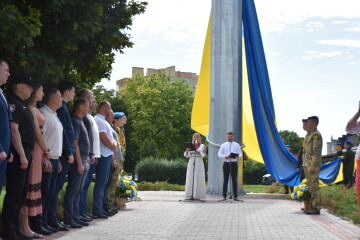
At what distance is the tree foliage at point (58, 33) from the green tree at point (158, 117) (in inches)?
1965

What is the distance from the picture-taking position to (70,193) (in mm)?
9914

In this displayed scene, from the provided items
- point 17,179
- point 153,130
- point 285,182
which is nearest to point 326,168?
point 285,182

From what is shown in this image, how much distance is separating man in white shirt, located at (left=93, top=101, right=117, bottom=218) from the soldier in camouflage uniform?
4487mm

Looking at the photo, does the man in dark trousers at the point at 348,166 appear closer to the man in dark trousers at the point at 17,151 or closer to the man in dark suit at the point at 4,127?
the man in dark trousers at the point at 17,151

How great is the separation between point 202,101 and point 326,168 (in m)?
5.22

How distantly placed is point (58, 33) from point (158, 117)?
178ft

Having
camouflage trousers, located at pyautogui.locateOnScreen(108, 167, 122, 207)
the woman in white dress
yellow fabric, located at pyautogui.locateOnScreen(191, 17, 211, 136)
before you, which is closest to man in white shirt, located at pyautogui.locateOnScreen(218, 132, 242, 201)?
the woman in white dress

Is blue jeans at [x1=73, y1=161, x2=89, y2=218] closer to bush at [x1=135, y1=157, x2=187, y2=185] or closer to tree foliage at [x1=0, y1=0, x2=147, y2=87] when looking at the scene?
tree foliage at [x1=0, y1=0, x2=147, y2=87]

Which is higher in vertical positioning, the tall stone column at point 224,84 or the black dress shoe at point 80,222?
the tall stone column at point 224,84

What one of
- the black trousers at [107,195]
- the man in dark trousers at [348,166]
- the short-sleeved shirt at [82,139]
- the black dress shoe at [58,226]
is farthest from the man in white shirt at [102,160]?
the man in dark trousers at [348,166]

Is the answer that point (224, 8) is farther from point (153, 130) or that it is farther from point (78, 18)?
point (153, 130)

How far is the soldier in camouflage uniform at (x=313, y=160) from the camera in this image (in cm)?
1341

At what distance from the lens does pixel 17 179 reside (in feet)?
25.9

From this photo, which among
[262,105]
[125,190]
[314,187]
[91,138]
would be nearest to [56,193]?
[91,138]
